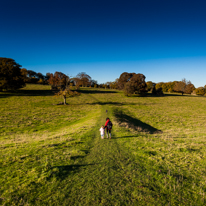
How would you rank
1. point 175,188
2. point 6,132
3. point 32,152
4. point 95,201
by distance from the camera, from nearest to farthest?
point 95,201, point 175,188, point 32,152, point 6,132

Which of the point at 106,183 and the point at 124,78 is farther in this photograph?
the point at 124,78

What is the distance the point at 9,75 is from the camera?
5488 cm

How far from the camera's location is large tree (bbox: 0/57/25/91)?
53.4m

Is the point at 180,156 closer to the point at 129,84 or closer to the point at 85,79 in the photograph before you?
the point at 129,84

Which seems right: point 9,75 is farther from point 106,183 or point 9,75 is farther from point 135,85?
point 135,85

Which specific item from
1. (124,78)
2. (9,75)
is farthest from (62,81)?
(124,78)

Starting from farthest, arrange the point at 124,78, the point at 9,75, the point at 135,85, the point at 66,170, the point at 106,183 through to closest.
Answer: the point at 124,78
the point at 135,85
the point at 9,75
the point at 66,170
the point at 106,183

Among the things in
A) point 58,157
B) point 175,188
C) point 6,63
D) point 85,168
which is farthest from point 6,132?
point 6,63

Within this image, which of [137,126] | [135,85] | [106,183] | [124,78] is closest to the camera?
[106,183]

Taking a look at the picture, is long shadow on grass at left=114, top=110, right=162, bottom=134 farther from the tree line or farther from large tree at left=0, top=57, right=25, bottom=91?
large tree at left=0, top=57, right=25, bottom=91

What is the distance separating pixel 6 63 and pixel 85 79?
3240 inches

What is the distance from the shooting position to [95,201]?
5398mm

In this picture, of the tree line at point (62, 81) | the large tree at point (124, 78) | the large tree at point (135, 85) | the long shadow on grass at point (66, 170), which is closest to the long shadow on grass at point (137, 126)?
the long shadow on grass at point (66, 170)

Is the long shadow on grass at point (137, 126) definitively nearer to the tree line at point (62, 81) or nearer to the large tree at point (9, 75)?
the tree line at point (62, 81)
